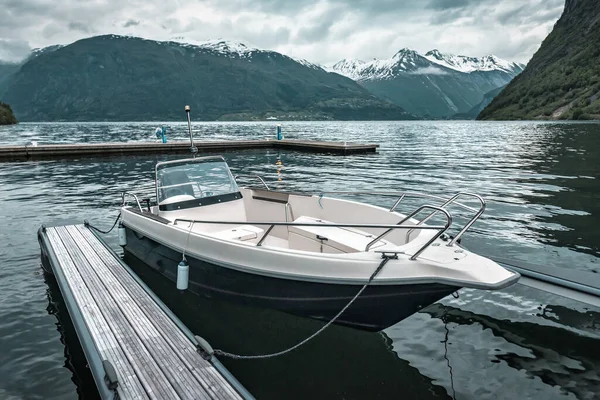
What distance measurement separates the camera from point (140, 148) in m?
35.9

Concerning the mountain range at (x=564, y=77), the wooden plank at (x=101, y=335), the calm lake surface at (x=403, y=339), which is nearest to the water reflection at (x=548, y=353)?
the calm lake surface at (x=403, y=339)

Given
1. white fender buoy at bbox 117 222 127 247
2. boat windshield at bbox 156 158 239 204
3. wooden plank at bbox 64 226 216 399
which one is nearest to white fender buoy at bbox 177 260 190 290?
wooden plank at bbox 64 226 216 399

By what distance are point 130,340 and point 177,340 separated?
671 millimetres

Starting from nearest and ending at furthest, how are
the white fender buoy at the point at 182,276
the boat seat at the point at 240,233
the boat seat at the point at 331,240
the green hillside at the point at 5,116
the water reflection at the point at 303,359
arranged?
the water reflection at the point at 303,359 → the white fender buoy at the point at 182,276 → the boat seat at the point at 331,240 → the boat seat at the point at 240,233 → the green hillside at the point at 5,116

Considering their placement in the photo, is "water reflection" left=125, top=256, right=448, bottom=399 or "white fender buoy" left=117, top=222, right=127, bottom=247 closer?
"water reflection" left=125, top=256, right=448, bottom=399

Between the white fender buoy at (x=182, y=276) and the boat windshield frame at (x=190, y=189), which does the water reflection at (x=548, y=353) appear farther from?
the boat windshield frame at (x=190, y=189)

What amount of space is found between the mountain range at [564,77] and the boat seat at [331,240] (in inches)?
4834

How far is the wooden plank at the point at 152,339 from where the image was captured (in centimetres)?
456

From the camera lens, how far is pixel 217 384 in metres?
4.58

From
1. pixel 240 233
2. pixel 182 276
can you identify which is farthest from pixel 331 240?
pixel 182 276

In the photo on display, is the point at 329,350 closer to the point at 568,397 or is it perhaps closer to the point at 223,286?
the point at 223,286

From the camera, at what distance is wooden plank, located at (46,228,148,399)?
452 centimetres

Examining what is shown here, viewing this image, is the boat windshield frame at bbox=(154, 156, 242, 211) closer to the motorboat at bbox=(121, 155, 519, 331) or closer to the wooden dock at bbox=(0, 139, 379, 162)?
the motorboat at bbox=(121, 155, 519, 331)

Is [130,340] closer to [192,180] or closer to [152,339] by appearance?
[152,339]
